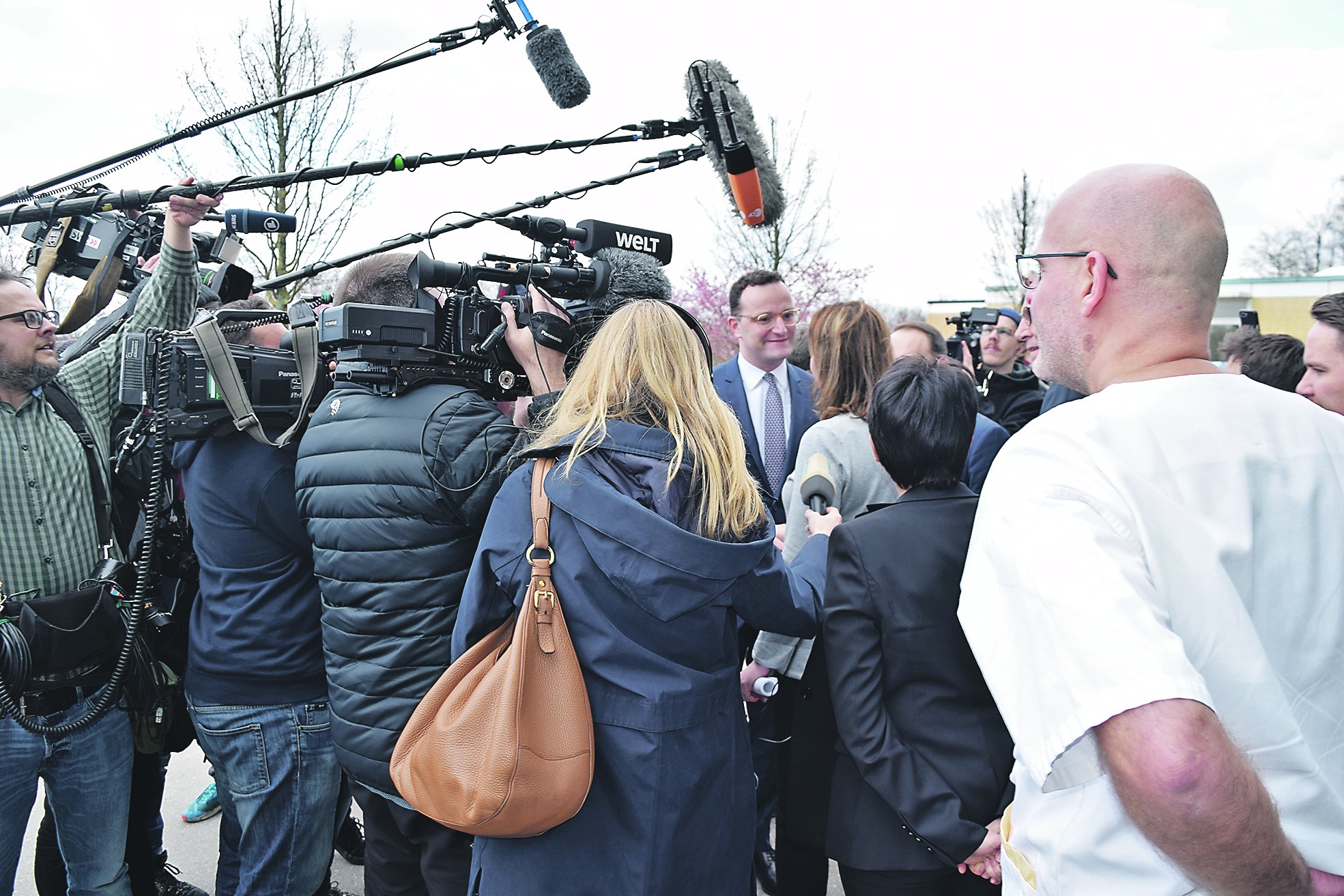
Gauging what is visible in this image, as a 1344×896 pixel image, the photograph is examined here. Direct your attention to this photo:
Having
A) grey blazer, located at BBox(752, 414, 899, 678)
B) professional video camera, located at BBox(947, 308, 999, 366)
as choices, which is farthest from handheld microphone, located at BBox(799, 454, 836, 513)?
professional video camera, located at BBox(947, 308, 999, 366)

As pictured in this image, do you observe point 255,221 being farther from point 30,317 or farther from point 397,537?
point 397,537

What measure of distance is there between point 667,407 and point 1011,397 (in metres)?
4.34

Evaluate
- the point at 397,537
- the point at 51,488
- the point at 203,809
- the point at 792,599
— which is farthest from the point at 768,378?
the point at 203,809

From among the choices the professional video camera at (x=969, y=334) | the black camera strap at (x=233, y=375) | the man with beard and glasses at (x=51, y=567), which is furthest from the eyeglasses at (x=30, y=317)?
the professional video camera at (x=969, y=334)

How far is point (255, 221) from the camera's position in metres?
2.39

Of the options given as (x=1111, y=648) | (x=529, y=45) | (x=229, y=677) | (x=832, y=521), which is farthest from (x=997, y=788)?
(x=529, y=45)

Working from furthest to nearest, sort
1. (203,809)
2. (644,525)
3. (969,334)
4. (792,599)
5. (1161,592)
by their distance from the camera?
(969,334), (203,809), (792,599), (644,525), (1161,592)

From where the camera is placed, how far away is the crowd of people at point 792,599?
40.9 inches

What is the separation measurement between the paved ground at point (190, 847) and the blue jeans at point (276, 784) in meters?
0.93

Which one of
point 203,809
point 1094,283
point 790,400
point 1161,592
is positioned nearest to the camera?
point 1161,592

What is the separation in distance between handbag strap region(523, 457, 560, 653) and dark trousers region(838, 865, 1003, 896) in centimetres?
109

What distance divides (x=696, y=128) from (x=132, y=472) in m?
2.29

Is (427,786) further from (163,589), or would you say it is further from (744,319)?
(744,319)

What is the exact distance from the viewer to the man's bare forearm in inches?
35.7
